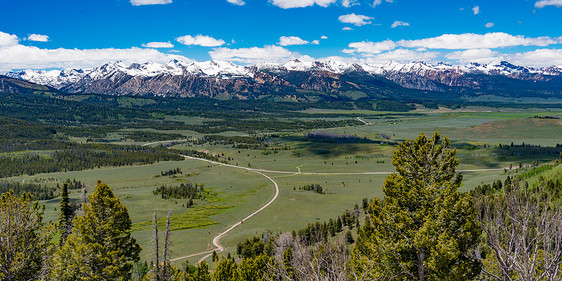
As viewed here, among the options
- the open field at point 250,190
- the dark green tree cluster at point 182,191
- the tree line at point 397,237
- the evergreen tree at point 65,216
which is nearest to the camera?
the tree line at point 397,237

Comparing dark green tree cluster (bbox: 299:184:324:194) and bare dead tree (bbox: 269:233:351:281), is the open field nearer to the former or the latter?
dark green tree cluster (bbox: 299:184:324:194)

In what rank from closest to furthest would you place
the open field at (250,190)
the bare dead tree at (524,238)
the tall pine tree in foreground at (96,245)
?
the bare dead tree at (524,238) < the tall pine tree in foreground at (96,245) < the open field at (250,190)

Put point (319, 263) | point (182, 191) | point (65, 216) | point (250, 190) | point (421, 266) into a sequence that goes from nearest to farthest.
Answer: point (319, 263), point (421, 266), point (65, 216), point (182, 191), point (250, 190)

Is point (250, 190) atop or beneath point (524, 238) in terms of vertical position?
beneath

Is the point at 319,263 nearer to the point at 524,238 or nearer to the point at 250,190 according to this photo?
the point at 524,238

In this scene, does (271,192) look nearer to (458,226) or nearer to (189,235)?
(189,235)

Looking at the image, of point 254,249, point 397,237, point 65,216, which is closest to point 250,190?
point 254,249

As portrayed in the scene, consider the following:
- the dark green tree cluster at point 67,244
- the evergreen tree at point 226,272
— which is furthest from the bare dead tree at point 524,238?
the evergreen tree at point 226,272

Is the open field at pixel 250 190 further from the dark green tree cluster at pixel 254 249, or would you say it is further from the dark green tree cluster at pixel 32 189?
the dark green tree cluster at pixel 32 189
